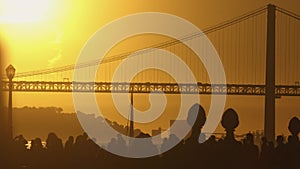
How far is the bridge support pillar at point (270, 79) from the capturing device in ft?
153

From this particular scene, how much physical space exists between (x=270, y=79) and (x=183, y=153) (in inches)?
1628

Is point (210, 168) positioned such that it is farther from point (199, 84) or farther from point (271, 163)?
point (199, 84)

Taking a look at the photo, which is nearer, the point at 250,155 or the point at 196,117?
the point at 196,117

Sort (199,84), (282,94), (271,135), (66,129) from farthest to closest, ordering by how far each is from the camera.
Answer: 1. (199,84)
2. (282,94)
3. (66,129)
4. (271,135)

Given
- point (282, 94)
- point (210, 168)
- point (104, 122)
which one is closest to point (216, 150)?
point (210, 168)

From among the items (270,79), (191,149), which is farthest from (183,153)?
(270,79)

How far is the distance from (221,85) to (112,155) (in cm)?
6383

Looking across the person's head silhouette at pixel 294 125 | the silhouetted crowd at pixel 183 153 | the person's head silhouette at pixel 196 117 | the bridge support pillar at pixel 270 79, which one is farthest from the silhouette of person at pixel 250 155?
the bridge support pillar at pixel 270 79

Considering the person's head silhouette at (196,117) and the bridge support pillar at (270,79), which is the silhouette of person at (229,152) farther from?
the bridge support pillar at (270,79)

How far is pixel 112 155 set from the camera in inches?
436

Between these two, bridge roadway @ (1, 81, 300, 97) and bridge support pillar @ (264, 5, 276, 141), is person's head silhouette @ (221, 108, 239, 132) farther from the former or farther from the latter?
bridge roadway @ (1, 81, 300, 97)

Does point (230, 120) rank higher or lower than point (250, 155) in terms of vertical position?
higher

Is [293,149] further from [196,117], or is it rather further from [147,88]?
[147,88]

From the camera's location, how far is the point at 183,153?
32.1 feet
